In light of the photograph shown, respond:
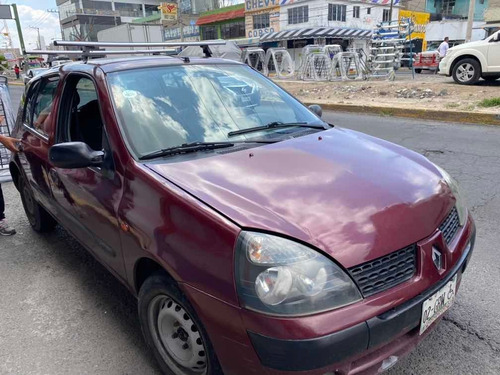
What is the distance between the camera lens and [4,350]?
101 inches

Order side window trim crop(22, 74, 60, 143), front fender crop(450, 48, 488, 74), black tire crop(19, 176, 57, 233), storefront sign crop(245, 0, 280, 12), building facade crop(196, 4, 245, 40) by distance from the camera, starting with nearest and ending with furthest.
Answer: side window trim crop(22, 74, 60, 143) → black tire crop(19, 176, 57, 233) → front fender crop(450, 48, 488, 74) → storefront sign crop(245, 0, 280, 12) → building facade crop(196, 4, 245, 40)

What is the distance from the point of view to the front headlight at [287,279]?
5.28 feet

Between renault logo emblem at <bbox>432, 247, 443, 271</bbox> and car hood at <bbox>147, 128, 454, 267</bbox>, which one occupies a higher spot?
car hood at <bbox>147, 128, 454, 267</bbox>

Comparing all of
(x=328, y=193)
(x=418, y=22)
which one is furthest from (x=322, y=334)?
(x=418, y=22)

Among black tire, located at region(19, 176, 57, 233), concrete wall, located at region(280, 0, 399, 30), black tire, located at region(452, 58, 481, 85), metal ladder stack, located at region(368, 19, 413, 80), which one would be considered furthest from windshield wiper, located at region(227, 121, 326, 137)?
concrete wall, located at region(280, 0, 399, 30)

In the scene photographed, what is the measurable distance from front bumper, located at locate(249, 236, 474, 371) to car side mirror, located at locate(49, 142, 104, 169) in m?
1.41

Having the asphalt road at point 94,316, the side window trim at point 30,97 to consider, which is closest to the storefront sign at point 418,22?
the asphalt road at point 94,316

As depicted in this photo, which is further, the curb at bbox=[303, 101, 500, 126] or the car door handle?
the curb at bbox=[303, 101, 500, 126]

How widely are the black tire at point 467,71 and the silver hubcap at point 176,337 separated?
12.9m

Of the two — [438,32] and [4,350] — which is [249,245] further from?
[438,32]

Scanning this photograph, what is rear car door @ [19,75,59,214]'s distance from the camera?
11.0ft

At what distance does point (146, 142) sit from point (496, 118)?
26.7ft

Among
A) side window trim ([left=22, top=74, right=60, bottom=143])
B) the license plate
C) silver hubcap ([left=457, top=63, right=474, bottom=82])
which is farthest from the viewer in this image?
silver hubcap ([left=457, top=63, right=474, bottom=82])

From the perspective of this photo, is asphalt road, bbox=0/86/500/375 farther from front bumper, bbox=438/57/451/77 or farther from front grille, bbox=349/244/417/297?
front bumper, bbox=438/57/451/77
